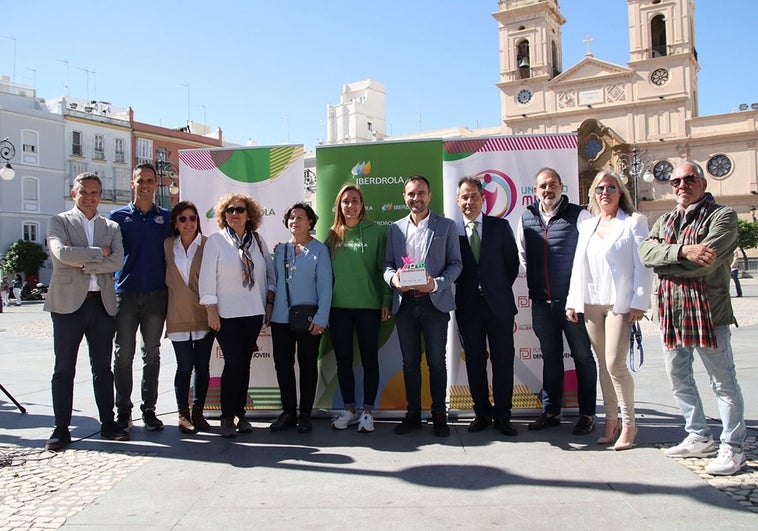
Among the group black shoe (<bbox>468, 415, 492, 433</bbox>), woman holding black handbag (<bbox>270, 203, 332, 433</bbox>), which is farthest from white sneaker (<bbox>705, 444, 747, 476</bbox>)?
woman holding black handbag (<bbox>270, 203, 332, 433</bbox>)

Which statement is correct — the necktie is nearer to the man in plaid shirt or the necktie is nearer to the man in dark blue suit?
the man in dark blue suit

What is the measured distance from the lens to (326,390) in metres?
5.31

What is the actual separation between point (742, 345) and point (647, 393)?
3.91 metres

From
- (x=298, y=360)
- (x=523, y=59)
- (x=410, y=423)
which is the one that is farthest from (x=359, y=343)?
(x=523, y=59)

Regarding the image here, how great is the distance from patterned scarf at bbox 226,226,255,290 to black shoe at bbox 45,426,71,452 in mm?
1660

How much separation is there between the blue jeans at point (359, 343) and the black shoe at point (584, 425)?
5.06 ft

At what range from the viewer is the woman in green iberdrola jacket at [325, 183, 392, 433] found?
473cm

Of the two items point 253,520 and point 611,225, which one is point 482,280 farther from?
point 253,520

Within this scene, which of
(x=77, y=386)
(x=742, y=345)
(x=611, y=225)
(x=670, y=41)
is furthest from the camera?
(x=670, y=41)

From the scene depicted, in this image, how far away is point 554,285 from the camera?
14.8 ft

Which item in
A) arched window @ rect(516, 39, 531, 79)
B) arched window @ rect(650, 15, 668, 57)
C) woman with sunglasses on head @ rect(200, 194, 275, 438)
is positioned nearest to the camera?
woman with sunglasses on head @ rect(200, 194, 275, 438)

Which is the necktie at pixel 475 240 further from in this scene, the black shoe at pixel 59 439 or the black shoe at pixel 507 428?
the black shoe at pixel 59 439

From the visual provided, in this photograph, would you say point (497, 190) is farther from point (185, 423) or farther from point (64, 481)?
point (64, 481)

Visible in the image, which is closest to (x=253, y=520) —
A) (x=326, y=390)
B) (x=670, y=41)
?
(x=326, y=390)
